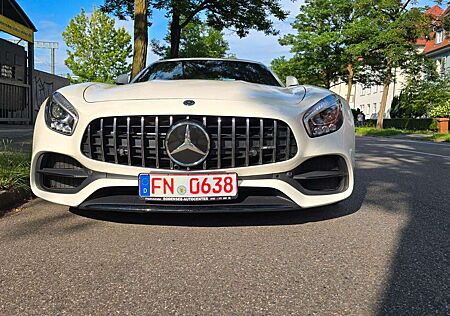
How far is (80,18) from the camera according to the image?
36.5 meters

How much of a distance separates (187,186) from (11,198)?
Result: 185 centimetres

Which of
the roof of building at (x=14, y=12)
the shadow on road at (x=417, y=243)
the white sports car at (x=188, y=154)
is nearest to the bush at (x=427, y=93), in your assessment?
the roof of building at (x=14, y=12)

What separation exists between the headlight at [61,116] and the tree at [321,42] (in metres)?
30.3

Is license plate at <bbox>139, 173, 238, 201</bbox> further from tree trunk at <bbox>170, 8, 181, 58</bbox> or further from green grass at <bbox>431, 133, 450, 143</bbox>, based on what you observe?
green grass at <bbox>431, 133, 450, 143</bbox>

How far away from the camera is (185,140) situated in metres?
2.72

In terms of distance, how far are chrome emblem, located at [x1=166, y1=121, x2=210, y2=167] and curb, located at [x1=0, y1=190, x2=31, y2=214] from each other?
1.68 metres

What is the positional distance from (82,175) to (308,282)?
155 cm

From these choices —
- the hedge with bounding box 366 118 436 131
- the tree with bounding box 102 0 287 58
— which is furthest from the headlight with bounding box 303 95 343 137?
the hedge with bounding box 366 118 436 131

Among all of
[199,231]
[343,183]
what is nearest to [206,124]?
[199,231]

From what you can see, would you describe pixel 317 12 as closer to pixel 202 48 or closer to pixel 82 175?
pixel 202 48

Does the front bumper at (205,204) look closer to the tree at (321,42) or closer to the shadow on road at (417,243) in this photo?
the shadow on road at (417,243)

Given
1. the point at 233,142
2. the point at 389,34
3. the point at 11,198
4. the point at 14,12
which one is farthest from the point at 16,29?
the point at 389,34

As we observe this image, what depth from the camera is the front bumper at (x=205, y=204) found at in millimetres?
2732

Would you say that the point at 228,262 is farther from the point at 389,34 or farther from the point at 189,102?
the point at 389,34
